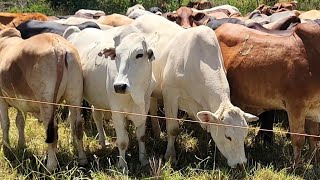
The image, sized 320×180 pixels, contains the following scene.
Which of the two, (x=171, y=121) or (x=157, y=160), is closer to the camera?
→ (x=157, y=160)

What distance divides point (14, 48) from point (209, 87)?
6.68 feet

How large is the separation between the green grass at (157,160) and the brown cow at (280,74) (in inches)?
15.4

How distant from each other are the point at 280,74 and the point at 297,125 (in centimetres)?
56

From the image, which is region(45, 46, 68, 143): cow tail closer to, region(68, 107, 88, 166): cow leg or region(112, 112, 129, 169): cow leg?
region(68, 107, 88, 166): cow leg

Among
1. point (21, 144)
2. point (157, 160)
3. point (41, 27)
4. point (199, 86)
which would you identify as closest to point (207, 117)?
point (199, 86)

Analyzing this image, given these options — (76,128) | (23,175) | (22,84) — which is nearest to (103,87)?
(76,128)

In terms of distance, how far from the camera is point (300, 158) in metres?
5.52

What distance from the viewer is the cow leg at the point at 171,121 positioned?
584 cm

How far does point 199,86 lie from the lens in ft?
18.1

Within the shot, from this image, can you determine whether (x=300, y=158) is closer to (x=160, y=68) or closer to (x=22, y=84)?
(x=160, y=68)

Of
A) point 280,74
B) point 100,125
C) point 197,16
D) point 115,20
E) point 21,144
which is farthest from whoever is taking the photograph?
point 197,16

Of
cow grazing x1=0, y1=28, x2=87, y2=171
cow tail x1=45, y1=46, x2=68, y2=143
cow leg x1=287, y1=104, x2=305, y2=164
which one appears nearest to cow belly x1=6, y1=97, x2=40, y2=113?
cow grazing x1=0, y1=28, x2=87, y2=171

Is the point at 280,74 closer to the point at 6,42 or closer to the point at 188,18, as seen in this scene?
the point at 6,42

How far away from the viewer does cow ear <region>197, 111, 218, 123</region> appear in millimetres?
5059
